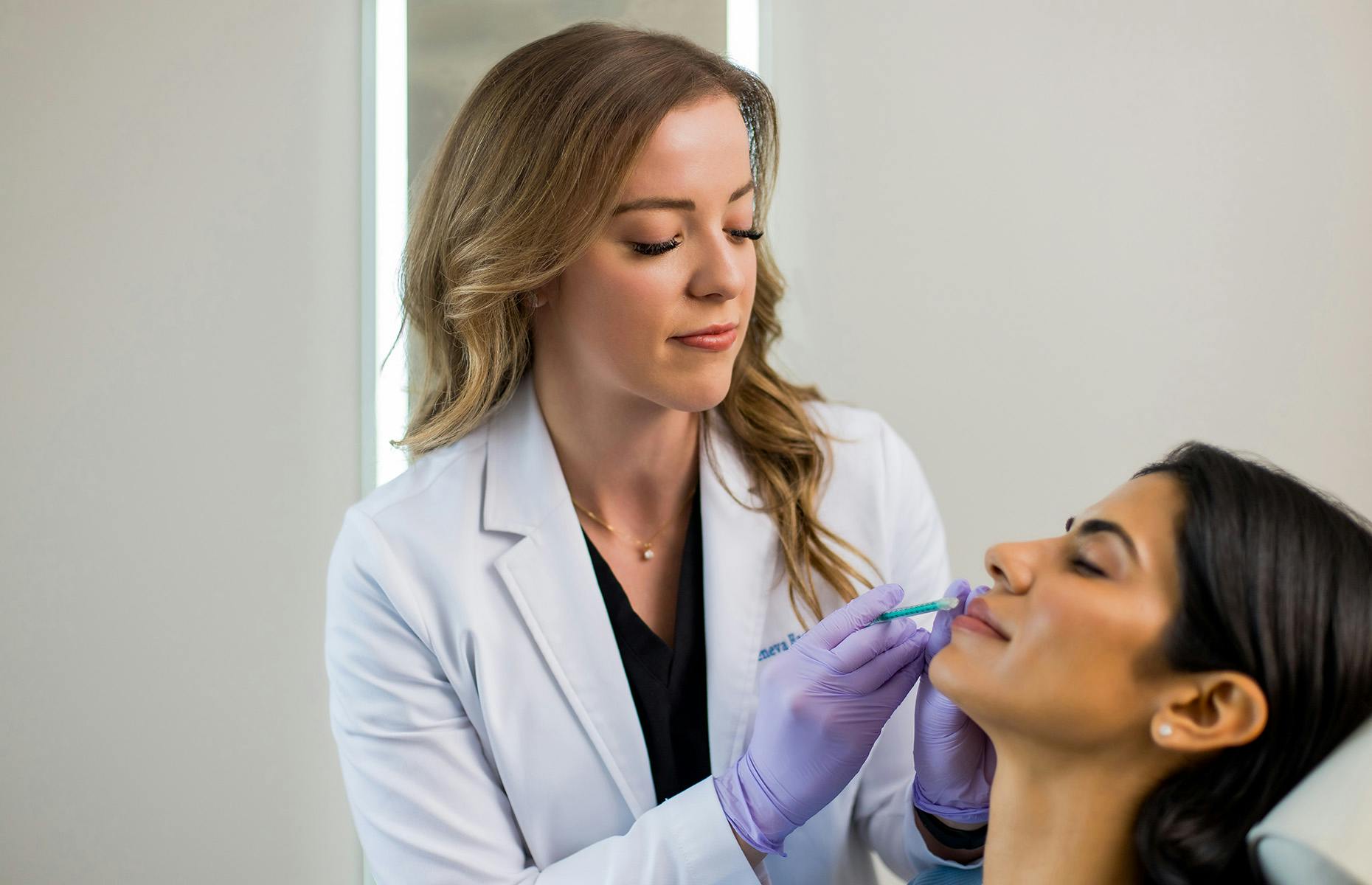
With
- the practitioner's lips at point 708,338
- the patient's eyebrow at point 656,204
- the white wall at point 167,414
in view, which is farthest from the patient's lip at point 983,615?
the white wall at point 167,414

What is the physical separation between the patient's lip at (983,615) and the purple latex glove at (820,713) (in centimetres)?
11

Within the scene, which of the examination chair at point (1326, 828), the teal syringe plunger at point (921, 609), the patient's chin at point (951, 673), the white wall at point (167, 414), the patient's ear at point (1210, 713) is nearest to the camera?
the examination chair at point (1326, 828)

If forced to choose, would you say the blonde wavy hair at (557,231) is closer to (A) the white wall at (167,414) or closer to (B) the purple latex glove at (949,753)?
(B) the purple latex glove at (949,753)

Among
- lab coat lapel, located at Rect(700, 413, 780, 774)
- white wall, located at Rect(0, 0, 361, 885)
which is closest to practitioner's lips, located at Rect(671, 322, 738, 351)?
lab coat lapel, located at Rect(700, 413, 780, 774)

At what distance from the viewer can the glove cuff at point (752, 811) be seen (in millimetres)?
1184

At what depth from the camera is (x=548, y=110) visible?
1.26m

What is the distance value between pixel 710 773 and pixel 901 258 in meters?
1.00

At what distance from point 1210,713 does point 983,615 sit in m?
0.21

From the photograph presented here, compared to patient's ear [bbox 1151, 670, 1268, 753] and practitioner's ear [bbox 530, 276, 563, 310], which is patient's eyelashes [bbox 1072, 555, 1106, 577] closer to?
patient's ear [bbox 1151, 670, 1268, 753]

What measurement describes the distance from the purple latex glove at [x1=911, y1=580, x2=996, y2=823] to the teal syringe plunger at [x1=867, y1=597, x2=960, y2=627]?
15mm

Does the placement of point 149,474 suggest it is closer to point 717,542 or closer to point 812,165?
point 717,542

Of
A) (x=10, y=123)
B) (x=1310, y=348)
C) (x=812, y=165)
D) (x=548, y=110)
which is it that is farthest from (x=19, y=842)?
(x=1310, y=348)

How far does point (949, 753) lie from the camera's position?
1.19 meters

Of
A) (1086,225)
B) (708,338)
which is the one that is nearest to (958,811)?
(708,338)
